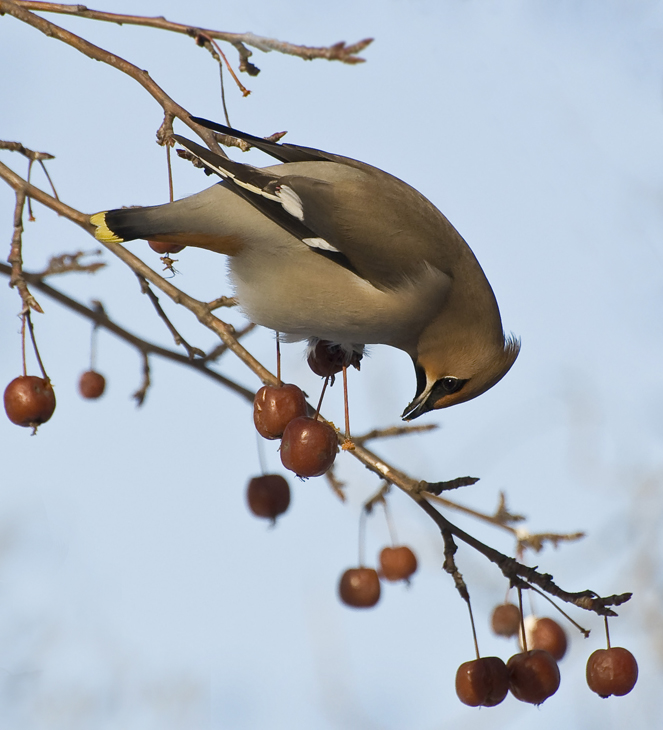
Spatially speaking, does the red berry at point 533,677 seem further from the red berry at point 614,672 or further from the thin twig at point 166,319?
the thin twig at point 166,319

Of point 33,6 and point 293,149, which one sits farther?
point 293,149

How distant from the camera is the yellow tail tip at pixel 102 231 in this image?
259cm

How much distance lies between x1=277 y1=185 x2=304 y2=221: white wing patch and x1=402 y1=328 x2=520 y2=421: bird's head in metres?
0.65

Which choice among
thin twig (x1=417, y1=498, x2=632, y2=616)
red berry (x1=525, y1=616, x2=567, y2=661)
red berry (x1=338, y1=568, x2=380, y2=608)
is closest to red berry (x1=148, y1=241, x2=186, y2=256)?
thin twig (x1=417, y1=498, x2=632, y2=616)

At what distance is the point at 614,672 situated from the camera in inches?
95.4

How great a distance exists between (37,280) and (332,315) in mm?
990

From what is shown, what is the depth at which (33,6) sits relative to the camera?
2451 millimetres

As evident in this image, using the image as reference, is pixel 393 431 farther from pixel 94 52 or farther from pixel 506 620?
pixel 94 52

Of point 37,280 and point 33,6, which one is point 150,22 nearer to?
point 33,6

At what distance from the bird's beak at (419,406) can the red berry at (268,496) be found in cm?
48

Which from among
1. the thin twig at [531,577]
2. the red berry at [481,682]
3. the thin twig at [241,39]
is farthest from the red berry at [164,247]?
the red berry at [481,682]

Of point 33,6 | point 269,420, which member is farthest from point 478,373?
point 33,6

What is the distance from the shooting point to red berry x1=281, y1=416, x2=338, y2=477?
220 centimetres

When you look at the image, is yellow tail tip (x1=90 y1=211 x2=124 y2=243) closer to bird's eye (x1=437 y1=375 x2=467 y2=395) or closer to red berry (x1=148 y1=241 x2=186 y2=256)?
red berry (x1=148 y1=241 x2=186 y2=256)
